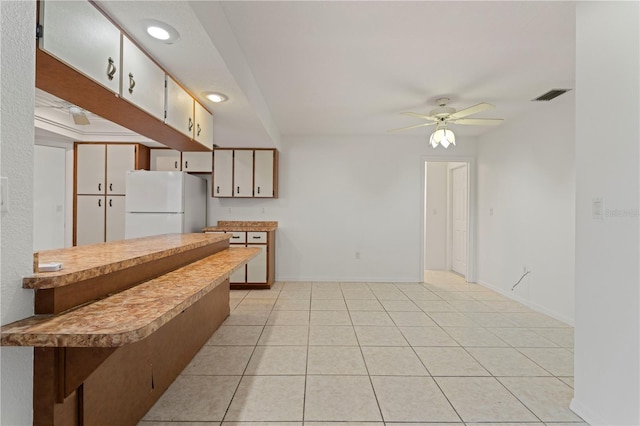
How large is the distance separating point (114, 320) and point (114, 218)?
4303 mm

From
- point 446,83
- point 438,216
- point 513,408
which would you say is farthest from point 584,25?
point 438,216

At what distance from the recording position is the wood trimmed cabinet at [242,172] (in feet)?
16.5

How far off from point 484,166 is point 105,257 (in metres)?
5.18

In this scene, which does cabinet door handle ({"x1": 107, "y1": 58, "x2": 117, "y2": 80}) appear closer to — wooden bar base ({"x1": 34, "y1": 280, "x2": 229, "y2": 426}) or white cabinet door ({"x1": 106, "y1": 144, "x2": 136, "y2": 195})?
wooden bar base ({"x1": 34, "y1": 280, "x2": 229, "y2": 426})

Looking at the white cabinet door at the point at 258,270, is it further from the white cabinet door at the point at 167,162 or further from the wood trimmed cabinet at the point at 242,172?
the white cabinet door at the point at 167,162

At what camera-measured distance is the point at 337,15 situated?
2.09m

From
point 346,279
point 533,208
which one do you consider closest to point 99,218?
point 346,279

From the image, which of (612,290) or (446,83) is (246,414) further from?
(446,83)

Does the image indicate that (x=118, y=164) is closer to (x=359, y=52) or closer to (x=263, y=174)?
(x=263, y=174)

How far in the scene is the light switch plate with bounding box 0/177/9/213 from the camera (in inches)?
38.6

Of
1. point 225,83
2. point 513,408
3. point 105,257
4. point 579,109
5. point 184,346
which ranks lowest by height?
point 513,408

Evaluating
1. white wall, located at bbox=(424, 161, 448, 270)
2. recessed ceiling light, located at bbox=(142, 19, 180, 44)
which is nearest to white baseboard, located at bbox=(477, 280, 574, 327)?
white wall, located at bbox=(424, 161, 448, 270)

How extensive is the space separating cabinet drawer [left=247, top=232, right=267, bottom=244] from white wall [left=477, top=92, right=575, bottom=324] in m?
3.45

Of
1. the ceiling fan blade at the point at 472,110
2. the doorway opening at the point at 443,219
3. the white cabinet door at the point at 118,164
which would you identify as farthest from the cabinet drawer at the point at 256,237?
the doorway opening at the point at 443,219
